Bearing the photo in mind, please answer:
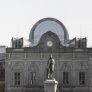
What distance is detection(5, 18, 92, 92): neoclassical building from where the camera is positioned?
277 feet

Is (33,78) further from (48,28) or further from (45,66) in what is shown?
(48,28)

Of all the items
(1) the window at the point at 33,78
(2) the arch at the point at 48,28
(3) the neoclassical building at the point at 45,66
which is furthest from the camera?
(2) the arch at the point at 48,28

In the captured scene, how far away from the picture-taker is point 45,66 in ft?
279

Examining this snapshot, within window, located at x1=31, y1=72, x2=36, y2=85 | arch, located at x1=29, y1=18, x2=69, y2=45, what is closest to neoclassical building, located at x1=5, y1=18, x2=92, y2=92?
window, located at x1=31, y1=72, x2=36, y2=85

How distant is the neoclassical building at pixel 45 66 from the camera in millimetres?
84562

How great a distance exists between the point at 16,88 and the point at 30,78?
2874 mm

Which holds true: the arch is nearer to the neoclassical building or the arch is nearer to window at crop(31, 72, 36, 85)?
the neoclassical building

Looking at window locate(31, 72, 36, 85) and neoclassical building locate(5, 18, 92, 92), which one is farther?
window locate(31, 72, 36, 85)

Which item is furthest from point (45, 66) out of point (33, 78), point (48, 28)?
point (48, 28)

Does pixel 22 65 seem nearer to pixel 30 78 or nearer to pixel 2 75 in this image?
pixel 30 78

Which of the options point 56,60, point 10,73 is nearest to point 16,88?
point 10,73

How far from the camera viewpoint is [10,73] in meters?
84.8

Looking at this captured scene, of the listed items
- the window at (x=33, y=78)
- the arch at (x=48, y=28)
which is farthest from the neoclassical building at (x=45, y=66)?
the arch at (x=48, y=28)

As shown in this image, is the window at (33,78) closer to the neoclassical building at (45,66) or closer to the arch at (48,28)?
the neoclassical building at (45,66)
